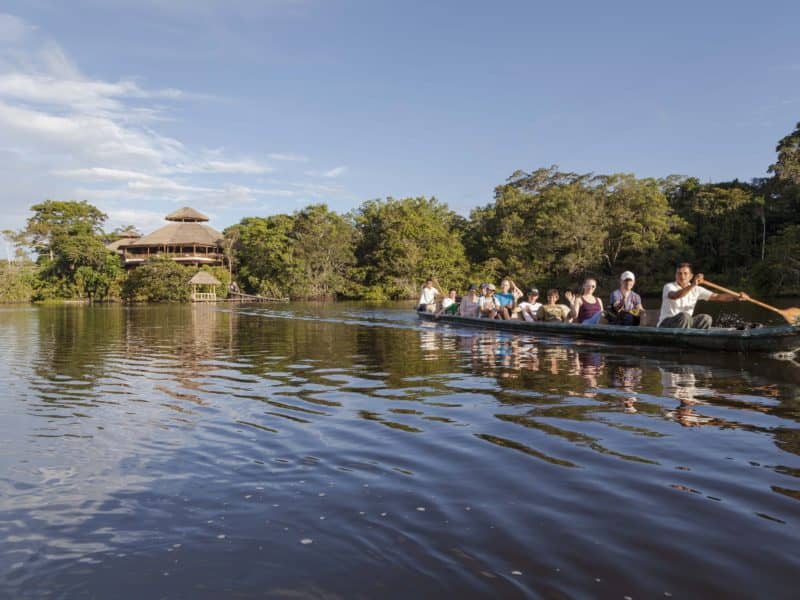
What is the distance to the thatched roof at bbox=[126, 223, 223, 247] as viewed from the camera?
48688 mm

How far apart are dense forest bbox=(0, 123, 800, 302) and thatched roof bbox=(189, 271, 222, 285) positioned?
1.35m

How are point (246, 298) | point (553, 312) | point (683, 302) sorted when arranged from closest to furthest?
point (683, 302) < point (553, 312) < point (246, 298)

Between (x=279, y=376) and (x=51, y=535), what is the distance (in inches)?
192

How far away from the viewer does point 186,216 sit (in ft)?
172

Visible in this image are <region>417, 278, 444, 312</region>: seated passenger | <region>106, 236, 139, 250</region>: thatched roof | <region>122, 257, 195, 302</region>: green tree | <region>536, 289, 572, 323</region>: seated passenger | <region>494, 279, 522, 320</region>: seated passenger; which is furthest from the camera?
<region>106, 236, 139, 250</region>: thatched roof

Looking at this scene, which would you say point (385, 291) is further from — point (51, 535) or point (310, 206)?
point (51, 535)

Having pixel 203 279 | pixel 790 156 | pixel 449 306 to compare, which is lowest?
pixel 449 306

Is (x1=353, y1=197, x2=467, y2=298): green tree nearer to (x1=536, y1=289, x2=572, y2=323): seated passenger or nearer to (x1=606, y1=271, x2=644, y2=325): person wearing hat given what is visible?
(x1=536, y1=289, x2=572, y2=323): seated passenger

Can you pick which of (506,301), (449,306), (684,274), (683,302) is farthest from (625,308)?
(449,306)

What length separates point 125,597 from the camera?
2150mm

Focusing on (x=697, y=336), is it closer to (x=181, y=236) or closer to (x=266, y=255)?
(x=266, y=255)

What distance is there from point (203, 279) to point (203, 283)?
0.29 metres

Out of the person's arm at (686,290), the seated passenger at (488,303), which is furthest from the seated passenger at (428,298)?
the person's arm at (686,290)

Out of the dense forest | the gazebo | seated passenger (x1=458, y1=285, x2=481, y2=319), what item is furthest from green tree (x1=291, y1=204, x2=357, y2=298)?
seated passenger (x1=458, y1=285, x2=481, y2=319)
